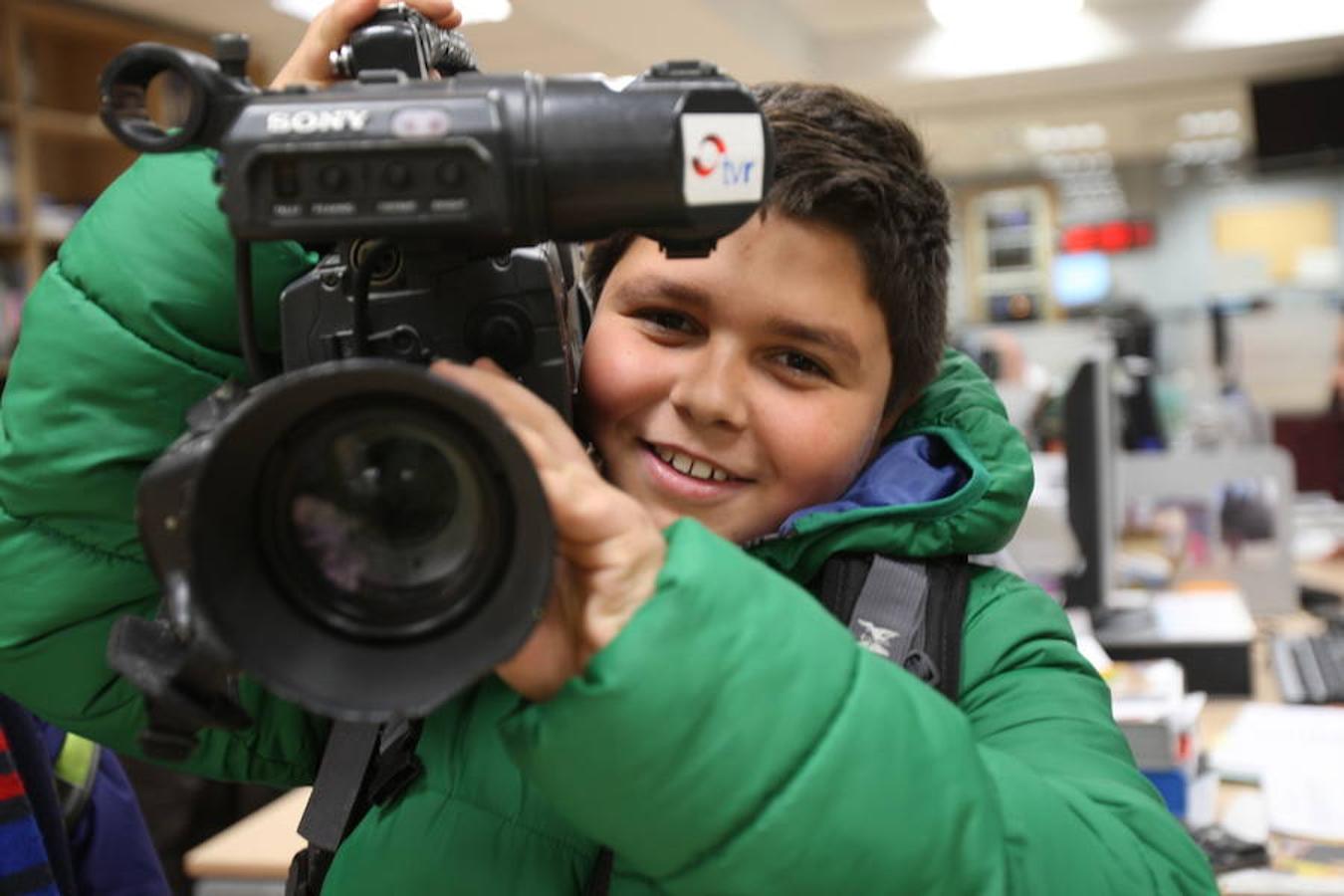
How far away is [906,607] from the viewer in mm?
811

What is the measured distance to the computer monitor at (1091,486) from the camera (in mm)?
2389

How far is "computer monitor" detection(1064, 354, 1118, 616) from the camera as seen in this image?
2389mm

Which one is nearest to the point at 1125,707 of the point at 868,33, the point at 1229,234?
the point at 868,33

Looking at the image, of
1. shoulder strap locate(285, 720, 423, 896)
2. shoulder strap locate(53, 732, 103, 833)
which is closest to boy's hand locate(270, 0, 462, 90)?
shoulder strap locate(285, 720, 423, 896)

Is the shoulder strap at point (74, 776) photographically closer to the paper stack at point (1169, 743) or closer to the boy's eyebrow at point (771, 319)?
the boy's eyebrow at point (771, 319)

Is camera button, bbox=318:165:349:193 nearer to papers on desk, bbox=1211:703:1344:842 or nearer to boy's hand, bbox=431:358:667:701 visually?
boy's hand, bbox=431:358:667:701

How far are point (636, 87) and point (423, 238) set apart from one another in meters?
0.12

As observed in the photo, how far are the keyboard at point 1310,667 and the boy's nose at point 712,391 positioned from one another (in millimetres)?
1722

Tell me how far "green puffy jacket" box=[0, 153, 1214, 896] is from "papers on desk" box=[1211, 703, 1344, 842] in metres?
0.97

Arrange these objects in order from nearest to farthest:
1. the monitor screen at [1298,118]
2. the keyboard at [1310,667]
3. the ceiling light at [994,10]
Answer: the keyboard at [1310,667], the ceiling light at [994,10], the monitor screen at [1298,118]

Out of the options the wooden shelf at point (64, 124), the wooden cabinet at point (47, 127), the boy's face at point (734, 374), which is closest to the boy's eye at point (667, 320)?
the boy's face at point (734, 374)

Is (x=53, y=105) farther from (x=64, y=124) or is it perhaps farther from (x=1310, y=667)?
(x=1310, y=667)

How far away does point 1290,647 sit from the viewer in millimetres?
2406

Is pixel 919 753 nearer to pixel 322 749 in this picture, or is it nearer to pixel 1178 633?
pixel 322 749
